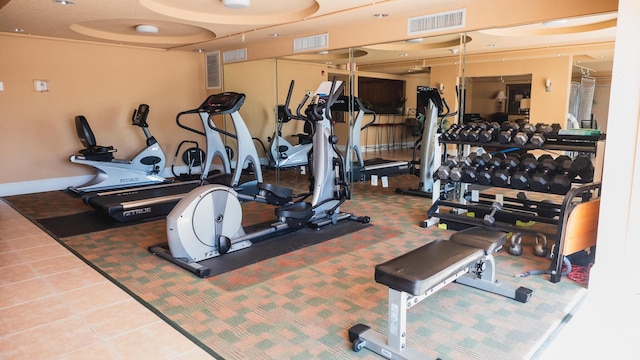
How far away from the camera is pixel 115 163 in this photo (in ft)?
21.0

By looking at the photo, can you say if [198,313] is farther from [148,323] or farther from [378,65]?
[378,65]

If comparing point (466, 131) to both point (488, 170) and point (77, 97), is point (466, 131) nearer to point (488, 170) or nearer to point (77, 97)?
point (488, 170)

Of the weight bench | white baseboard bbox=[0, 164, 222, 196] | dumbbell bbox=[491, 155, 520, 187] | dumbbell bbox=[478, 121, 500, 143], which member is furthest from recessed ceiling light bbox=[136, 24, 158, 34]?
the weight bench

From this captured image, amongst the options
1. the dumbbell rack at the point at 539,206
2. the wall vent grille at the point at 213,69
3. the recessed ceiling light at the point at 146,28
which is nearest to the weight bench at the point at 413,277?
the dumbbell rack at the point at 539,206

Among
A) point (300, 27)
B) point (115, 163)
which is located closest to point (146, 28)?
point (115, 163)

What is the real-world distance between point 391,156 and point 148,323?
5178 millimetres

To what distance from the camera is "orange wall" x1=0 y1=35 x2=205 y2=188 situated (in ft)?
19.9

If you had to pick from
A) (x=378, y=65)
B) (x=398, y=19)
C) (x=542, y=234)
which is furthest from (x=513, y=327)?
(x=378, y=65)

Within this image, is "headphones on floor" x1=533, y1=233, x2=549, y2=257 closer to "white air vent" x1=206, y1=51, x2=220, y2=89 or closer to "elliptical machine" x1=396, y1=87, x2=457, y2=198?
"elliptical machine" x1=396, y1=87, x2=457, y2=198

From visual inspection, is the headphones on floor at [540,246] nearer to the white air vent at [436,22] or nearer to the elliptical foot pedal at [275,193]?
the white air vent at [436,22]

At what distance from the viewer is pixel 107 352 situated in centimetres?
221

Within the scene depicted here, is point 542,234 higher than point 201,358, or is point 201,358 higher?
point 542,234

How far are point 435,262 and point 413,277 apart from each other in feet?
0.94

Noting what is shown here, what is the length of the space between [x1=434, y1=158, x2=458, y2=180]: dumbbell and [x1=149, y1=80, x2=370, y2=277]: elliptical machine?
0.90 m
